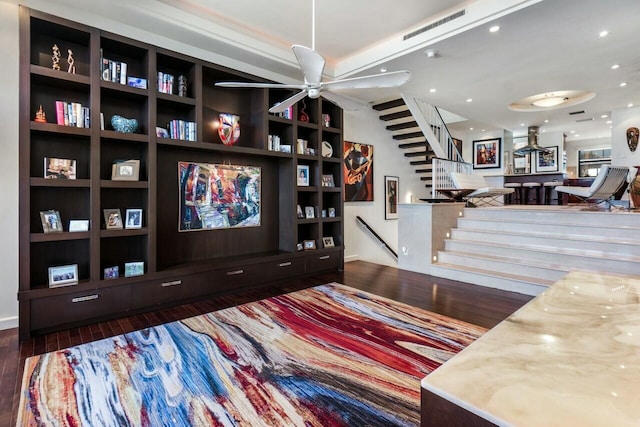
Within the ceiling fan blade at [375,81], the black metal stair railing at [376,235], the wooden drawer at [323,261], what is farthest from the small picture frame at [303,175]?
the ceiling fan blade at [375,81]

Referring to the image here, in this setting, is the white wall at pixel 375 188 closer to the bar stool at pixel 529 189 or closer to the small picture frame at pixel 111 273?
the small picture frame at pixel 111 273

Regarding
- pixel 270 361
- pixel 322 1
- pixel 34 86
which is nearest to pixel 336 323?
pixel 270 361

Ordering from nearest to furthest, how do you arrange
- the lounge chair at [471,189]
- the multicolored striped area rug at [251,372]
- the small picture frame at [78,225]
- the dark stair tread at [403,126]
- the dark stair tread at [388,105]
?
the multicolored striped area rug at [251,372] → the small picture frame at [78,225] → the lounge chair at [471,189] → the dark stair tread at [388,105] → the dark stair tread at [403,126]

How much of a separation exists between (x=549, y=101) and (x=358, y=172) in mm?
5656

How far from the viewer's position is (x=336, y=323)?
10.5ft

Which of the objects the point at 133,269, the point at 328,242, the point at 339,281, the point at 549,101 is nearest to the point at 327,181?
the point at 328,242

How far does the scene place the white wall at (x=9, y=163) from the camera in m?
3.11

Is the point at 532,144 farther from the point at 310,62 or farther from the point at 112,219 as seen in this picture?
the point at 112,219

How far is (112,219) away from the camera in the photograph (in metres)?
3.46

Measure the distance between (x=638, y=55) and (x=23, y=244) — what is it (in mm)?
8300

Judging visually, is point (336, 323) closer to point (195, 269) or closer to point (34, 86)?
point (195, 269)

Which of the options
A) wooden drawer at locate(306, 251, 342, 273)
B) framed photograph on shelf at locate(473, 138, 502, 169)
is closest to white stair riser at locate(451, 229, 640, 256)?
wooden drawer at locate(306, 251, 342, 273)

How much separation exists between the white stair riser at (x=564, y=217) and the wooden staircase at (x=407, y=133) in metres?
2.10

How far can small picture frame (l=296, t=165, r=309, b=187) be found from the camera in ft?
16.8
